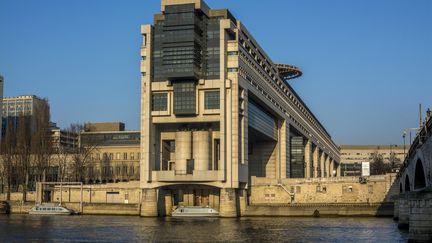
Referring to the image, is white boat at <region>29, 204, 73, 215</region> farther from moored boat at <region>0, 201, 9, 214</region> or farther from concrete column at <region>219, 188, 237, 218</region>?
concrete column at <region>219, 188, 237, 218</region>

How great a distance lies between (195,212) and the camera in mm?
117375

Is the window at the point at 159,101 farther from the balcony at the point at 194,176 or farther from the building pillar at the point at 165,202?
the building pillar at the point at 165,202

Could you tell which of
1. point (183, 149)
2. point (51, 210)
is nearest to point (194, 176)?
point (183, 149)

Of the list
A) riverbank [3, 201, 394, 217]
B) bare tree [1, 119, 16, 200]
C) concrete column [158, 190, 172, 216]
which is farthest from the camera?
bare tree [1, 119, 16, 200]

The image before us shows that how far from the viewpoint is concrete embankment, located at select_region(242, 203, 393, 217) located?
114500mm

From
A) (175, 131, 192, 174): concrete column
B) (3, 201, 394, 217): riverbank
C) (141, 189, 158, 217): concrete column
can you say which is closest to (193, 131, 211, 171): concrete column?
(175, 131, 192, 174): concrete column

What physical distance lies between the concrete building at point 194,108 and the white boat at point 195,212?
2060mm

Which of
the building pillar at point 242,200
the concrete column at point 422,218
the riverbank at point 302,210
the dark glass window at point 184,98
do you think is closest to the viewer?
the concrete column at point 422,218

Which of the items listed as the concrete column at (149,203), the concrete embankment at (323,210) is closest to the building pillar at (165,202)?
the concrete column at (149,203)

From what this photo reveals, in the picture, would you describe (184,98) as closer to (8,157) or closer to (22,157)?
(22,157)

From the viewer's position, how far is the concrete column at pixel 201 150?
123 metres

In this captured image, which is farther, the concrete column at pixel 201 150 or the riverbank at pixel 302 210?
the concrete column at pixel 201 150

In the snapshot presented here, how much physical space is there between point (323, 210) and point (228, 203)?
57.6 ft

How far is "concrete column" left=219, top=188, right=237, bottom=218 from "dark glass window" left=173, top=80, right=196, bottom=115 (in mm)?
16247
